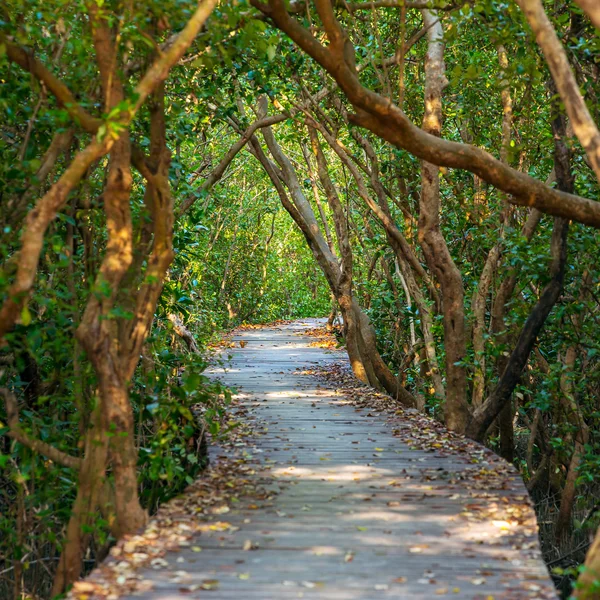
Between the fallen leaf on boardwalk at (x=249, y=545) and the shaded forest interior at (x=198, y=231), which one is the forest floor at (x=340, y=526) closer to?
the fallen leaf on boardwalk at (x=249, y=545)

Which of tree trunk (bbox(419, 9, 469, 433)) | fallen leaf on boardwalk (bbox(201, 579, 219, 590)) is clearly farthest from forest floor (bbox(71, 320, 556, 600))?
tree trunk (bbox(419, 9, 469, 433))

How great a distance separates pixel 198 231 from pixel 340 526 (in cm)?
556

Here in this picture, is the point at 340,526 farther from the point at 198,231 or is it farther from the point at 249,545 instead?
the point at 198,231

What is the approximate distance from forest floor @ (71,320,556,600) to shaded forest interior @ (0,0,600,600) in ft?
1.68

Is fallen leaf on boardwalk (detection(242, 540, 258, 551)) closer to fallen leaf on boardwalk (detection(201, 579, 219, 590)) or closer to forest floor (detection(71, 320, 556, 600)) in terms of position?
forest floor (detection(71, 320, 556, 600))

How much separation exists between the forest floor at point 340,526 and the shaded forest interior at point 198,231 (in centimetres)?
51

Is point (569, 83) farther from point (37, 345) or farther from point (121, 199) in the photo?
point (37, 345)

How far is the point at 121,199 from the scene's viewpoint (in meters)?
5.78

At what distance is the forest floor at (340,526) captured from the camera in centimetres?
470

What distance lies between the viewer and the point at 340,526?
230 inches

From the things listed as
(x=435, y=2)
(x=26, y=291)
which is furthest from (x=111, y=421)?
(x=435, y=2)

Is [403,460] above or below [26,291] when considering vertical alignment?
below

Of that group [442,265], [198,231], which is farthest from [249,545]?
Answer: [198,231]

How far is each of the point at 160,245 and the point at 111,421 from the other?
1282mm
